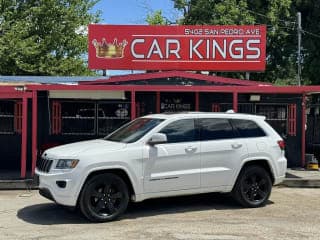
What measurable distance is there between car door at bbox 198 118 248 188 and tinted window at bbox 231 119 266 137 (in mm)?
139

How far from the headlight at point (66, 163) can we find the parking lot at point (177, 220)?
0.91m

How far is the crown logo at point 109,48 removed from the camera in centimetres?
1545

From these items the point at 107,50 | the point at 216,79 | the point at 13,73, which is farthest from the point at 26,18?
the point at 216,79

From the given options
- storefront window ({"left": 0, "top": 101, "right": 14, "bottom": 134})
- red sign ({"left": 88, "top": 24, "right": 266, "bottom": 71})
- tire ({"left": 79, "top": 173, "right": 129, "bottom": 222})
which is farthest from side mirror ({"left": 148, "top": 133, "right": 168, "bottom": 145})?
storefront window ({"left": 0, "top": 101, "right": 14, "bottom": 134})

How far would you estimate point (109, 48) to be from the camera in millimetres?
15484

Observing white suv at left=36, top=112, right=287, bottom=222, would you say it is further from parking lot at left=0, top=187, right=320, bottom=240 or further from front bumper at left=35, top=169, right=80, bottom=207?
parking lot at left=0, top=187, right=320, bottom=240

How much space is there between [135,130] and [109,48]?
6456 mm

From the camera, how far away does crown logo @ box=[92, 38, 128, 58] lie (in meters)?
15.4

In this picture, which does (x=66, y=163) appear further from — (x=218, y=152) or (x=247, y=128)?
(x=247, y=128)

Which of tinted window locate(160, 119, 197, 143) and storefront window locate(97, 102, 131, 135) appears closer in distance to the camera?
tinted window locate(160, 119, 197, 143)

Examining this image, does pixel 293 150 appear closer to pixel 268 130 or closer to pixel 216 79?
pixel 216 79

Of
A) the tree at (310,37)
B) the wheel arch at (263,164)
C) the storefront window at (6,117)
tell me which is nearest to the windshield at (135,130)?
the wheel arch at (263,164)

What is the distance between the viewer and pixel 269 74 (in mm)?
33156

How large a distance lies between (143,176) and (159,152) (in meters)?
0.48
